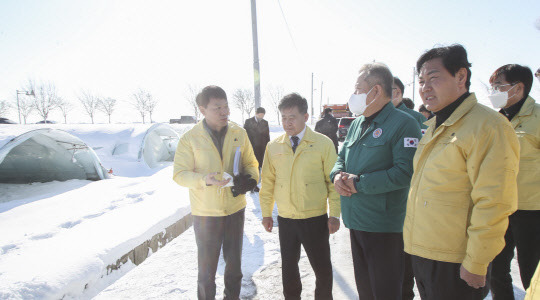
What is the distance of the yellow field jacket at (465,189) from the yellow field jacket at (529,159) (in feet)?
3.84

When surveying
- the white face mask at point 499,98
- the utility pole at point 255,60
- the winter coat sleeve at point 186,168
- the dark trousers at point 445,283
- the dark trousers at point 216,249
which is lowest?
the dark trousers at point 216,249

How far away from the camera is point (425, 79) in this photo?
62.2 inches

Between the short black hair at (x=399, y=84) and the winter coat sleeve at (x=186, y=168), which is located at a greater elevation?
the short black hair at (x=399, y=84)

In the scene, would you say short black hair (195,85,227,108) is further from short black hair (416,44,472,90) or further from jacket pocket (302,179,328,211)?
short black hair (416,44,472,90)

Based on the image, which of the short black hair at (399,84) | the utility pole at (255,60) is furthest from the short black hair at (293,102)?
the utility pole at (255,60)

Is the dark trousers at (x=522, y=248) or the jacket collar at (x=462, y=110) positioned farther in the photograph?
the dark trousers at (x=522, y=248)

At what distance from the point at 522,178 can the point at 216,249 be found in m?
2.59

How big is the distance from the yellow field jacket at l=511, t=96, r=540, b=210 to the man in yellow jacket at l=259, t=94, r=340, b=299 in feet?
4.66

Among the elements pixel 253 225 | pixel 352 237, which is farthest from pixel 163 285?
pixel 352 237

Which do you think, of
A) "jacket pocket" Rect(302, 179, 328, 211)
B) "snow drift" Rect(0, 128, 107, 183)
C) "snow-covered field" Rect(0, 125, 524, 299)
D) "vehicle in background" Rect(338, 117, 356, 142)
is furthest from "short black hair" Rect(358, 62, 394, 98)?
"vehicle in background" Rect(338, 117, 356, 142)

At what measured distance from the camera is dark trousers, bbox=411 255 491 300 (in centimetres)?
141

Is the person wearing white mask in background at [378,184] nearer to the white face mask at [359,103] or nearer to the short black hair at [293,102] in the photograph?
the white face mask at [359,103]

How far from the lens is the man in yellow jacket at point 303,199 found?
2262 mm

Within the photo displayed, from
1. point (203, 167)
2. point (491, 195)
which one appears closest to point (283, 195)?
point (203, 167)
